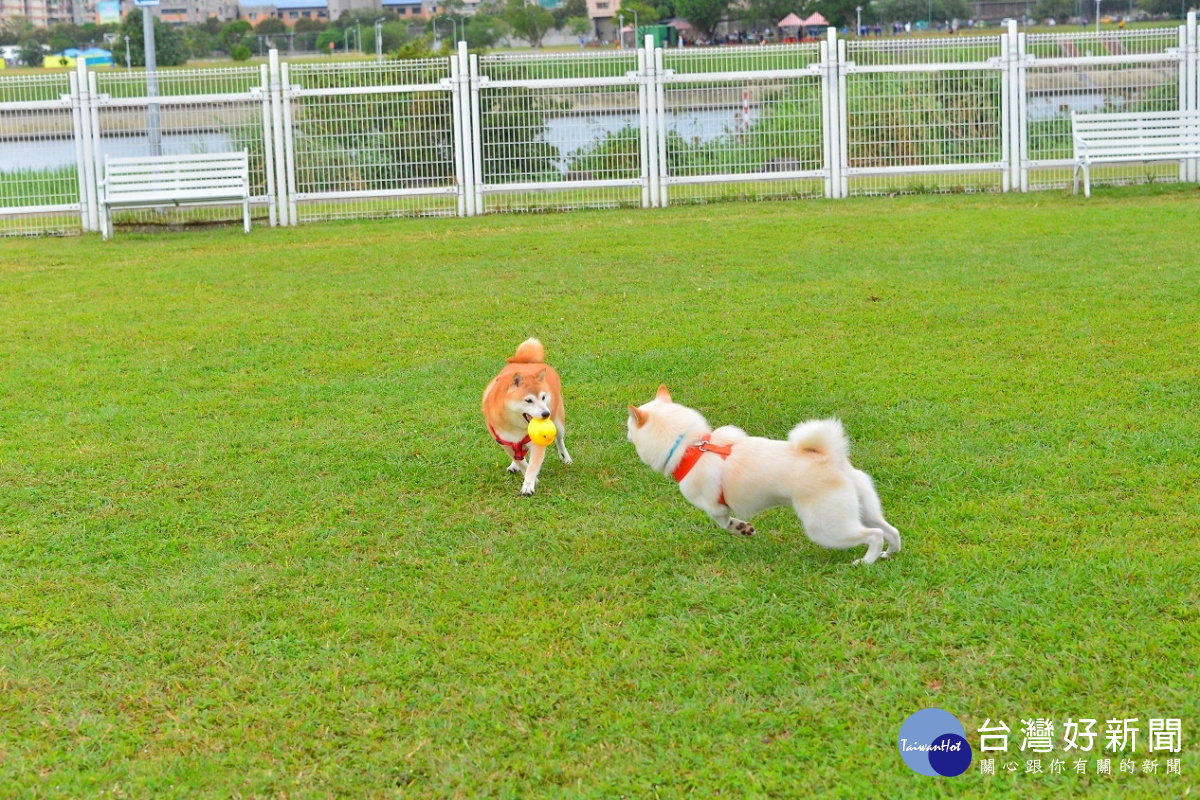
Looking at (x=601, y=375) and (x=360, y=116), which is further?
(x=360, y=116)

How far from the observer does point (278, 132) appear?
52.1 ft

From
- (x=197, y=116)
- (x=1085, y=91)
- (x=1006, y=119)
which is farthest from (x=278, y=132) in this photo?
(x=1085, y=91)

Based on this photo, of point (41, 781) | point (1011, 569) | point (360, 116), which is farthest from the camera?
point (360, 116)

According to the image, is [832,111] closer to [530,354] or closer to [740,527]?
[530,354]

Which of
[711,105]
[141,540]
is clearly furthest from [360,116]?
[141,540]

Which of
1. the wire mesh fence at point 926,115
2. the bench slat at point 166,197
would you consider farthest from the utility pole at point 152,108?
the wire mesh fence at point 926,115

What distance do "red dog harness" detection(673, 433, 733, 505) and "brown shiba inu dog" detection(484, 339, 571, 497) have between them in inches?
32.7

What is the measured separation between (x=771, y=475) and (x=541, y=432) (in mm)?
1193

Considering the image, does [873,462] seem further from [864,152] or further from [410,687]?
[864,152]

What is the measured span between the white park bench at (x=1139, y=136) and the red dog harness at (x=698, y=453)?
13.1 m

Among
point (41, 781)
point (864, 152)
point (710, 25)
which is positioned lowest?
point (41, 781)

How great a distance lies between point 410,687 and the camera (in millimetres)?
3510

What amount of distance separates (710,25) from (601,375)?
238ft

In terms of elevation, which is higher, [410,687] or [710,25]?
[710,25]
